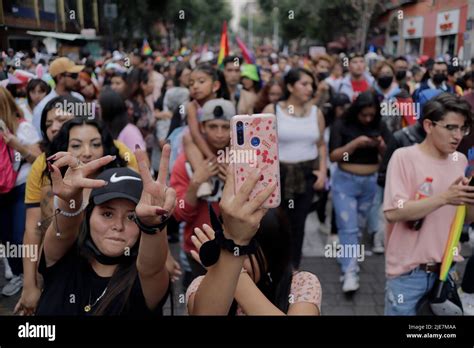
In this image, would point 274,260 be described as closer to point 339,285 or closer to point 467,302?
point 467,302

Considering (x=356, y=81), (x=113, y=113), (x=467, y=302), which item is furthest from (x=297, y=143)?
(x=356, y=81)

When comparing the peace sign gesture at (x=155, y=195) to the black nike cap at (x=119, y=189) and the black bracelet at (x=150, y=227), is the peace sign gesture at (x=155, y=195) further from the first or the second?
the black nike cap at (x=119, y=189)

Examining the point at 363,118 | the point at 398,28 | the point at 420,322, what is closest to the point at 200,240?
the point at 420,322

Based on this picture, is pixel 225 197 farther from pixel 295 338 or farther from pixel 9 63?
pixel 9 63

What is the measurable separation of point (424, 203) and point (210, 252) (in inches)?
36.8

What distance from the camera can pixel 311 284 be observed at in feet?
3.84

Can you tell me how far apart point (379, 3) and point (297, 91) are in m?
1.09

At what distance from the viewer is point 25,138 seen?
82.7 inches

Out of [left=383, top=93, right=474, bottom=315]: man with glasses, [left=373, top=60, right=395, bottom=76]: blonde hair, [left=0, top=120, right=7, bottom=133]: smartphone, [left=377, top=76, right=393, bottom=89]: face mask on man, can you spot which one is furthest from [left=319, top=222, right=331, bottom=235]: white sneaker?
[left=0, top=120, right=7, bottom=133]: smartphone

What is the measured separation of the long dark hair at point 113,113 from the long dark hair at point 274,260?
1.46 meters

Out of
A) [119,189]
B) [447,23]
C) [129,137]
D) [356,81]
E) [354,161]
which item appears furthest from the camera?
[356,81]

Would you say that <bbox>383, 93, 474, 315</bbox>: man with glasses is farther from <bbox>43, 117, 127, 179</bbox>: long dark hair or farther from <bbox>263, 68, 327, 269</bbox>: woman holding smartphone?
<bbox>43, 117, 127, 179</bbox>: long dark hair

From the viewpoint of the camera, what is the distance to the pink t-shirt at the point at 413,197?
154 cm

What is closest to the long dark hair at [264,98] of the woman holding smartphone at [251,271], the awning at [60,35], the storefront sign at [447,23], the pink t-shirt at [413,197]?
the pink t-shirt at [413,197]
